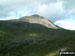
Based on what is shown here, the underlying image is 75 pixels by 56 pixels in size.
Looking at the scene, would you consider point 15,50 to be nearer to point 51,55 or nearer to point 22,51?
point 22,51

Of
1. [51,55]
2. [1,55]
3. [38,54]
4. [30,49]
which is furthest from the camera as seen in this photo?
[30,49]

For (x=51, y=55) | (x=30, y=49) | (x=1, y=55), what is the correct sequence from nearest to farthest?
(x=51, y=55)
(x=1, y=55)
(x=30, y=49)

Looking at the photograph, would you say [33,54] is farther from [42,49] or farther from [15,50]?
[15,50]

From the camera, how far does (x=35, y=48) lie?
196625 mm

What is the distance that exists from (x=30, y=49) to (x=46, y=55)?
38425 millimetres

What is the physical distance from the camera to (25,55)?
169m

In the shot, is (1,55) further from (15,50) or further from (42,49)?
(42,49)

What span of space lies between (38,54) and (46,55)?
36.2ft

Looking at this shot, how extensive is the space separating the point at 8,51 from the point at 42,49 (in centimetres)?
3449

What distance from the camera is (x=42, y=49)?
187250 mm

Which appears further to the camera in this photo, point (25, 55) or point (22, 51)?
point (22, 51)

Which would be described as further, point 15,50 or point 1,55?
point 15,50

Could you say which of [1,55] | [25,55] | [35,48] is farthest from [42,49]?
[1,55]

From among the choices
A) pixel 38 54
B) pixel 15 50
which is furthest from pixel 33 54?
pixel 15 50
